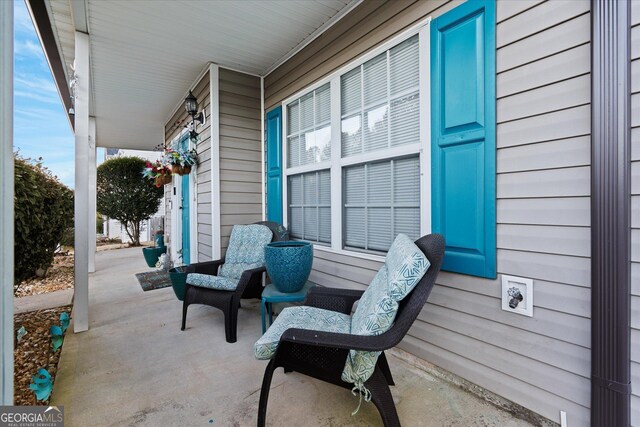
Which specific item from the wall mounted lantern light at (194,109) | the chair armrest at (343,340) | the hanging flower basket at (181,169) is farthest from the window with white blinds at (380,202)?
the hanging flower basket at (181,169)

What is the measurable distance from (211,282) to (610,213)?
275cm

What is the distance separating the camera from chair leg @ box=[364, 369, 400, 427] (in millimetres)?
1377

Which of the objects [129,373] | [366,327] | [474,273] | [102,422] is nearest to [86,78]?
[129,373]

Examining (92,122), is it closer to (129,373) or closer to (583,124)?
(129,373)

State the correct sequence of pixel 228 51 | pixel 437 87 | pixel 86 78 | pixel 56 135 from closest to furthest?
pixel 437 87 → pixel 86 78 → pixel 228 51 → pixel 56 135

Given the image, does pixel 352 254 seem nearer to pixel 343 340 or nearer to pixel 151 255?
pixel 343 340

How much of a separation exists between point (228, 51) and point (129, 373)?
3250mm

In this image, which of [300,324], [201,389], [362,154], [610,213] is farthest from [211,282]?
[610,213]

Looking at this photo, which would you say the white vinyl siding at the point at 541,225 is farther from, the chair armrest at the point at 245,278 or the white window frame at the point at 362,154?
the chair armrest at the point at 245,278

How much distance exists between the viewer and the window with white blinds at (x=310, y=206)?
3.05 metres

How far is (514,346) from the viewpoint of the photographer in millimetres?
1625

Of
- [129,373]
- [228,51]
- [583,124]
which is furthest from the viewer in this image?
[228,51]

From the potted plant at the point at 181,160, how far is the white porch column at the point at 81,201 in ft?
4.25

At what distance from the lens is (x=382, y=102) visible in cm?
240
